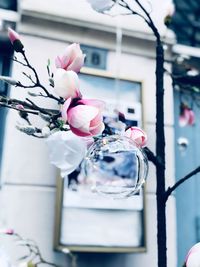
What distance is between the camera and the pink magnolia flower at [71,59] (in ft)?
2.15

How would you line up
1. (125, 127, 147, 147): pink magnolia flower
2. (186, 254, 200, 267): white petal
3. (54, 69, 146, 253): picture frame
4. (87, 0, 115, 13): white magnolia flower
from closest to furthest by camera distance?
(186, 254, 200, 267): white petal
(125, 127, 147, 147): pink magnolia flower
(87, 0, 115, 13): white magnolia flower
(54, 69, 146, 253): picture frame

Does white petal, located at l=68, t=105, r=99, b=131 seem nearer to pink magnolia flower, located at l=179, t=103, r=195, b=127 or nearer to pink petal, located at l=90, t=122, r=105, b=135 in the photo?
pink petal, located at l=90, t=122, r=105, b=135

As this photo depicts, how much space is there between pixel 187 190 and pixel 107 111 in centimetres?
81

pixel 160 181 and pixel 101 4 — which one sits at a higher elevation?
pixel 101 4

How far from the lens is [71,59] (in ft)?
2.16

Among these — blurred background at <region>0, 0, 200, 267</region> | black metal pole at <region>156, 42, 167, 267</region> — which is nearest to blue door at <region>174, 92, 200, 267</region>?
blurred background at <region>0, 0, 200, 267</region>

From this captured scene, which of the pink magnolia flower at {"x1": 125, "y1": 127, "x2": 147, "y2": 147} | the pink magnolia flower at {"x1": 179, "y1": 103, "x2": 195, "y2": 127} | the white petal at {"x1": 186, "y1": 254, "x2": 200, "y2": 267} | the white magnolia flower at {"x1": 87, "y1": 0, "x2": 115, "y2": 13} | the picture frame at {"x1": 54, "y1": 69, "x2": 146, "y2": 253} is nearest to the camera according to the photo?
the white petal at {"x1": 186, "y1": 254, "x2": 200, "y2": 267}

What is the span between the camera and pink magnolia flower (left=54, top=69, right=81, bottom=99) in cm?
A: 61

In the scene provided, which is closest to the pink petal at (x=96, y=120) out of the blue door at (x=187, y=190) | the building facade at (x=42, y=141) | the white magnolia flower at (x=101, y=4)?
the white magnolia flower at (x=101, y=4)

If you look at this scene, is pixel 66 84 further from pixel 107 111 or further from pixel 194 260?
pixel 107 111

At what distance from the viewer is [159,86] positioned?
796 millimetres

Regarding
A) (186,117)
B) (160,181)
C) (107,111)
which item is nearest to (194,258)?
(160,181)

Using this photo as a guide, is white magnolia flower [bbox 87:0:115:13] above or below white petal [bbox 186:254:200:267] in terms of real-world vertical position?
above

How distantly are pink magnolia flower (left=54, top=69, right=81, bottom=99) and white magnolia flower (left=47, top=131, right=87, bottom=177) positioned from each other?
0.07 meters
